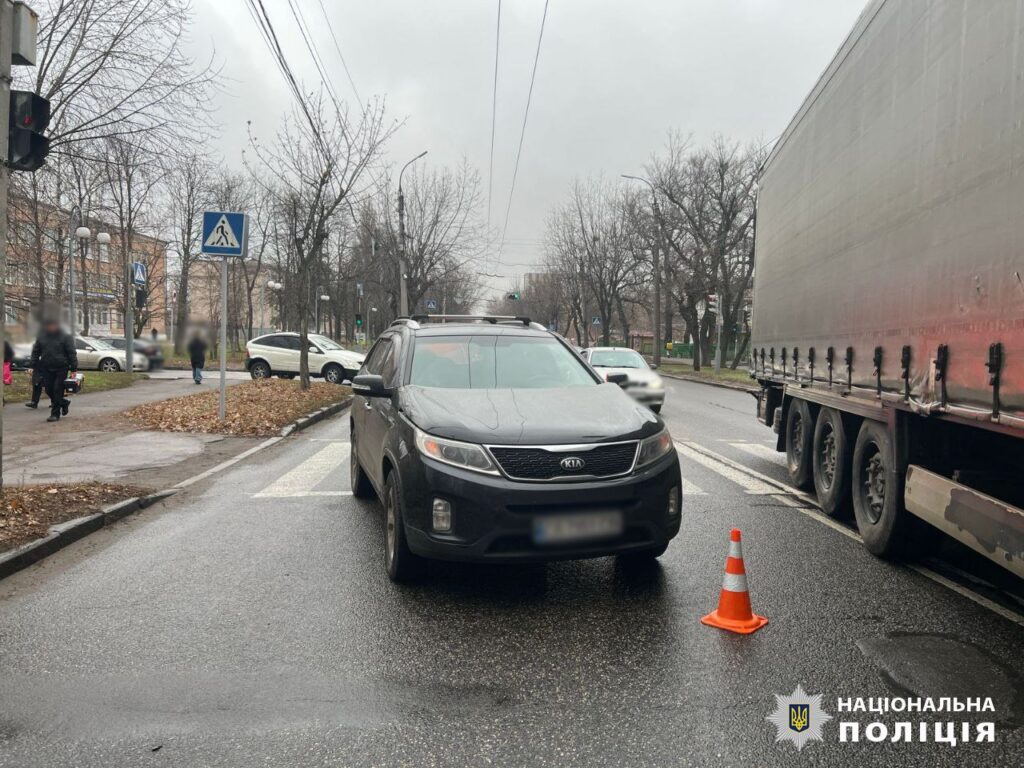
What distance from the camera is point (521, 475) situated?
412 cm

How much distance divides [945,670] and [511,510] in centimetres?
220

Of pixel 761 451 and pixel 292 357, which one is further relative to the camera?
pixel 292 357

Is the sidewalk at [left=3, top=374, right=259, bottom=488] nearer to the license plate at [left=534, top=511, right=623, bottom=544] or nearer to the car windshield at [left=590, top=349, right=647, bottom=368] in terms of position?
the license plate at [left=534, top=511, right=623, bottom=544]

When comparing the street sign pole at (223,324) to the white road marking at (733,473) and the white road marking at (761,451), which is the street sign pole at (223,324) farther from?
the white road marking at (761,451)

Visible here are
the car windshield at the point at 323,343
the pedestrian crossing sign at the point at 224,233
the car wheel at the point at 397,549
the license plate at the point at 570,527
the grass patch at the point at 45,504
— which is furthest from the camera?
the car windshield at the point at 323,343

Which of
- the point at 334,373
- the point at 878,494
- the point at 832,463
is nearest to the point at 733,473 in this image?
the point at 832,463

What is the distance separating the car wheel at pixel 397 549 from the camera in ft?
14.9

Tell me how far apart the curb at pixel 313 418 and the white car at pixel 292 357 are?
5.55 meters

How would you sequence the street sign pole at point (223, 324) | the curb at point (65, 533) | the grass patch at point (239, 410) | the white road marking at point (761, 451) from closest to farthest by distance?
1. the curb at point (65, 533)
2. the street sign pole at point (223, 324)
3. the white road marking at point (761, 451)
4. the grass patch at point (239, 410)

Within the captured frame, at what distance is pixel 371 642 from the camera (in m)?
Result: 3.80

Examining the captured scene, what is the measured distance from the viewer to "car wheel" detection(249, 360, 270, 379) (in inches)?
949

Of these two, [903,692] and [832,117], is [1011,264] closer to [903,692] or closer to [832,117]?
[903,692]

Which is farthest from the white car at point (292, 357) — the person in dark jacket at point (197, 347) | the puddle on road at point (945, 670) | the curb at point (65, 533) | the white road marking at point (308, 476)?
the puddle on road at point (945, 670)

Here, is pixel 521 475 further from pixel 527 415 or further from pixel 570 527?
pixel 527 415
